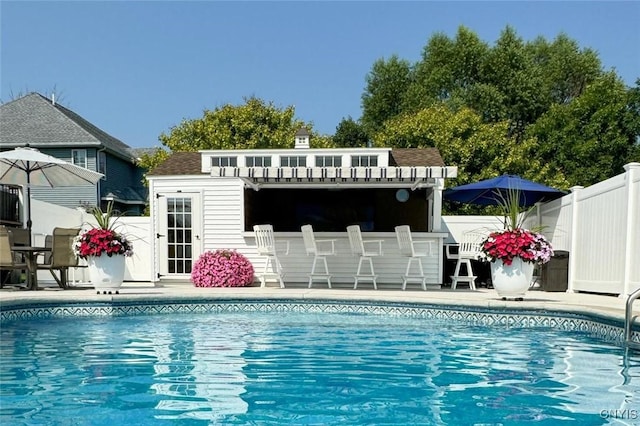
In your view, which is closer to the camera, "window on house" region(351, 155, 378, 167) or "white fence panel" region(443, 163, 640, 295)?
"white fence panel" region(443, 163, 640, 295)

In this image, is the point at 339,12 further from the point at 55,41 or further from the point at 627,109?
the point at 627,109

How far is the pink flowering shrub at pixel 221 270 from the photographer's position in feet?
33.1

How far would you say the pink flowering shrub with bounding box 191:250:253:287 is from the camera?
10.1m

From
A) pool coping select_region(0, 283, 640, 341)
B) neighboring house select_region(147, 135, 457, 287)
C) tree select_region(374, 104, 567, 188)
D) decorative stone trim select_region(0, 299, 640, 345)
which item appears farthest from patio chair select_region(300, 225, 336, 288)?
tree select_region(374, 104, 567, 188)

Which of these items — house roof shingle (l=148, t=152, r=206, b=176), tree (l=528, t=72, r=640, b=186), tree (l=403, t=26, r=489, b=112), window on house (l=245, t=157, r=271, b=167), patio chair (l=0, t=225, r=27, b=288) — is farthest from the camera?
tree (l=403, t=26, r=489, b=112)

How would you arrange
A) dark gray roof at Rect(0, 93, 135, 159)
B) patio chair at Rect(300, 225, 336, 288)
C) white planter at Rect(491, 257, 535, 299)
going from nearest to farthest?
white planter at Rect(491, 257, 535, 299) < patio chair at Rect(300, 225, 336, 288) < dark gray roof at Rect(0, 93, 135, 159)

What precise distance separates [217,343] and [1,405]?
239cm

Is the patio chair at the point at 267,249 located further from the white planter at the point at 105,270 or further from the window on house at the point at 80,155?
the window on house at the point at 80,155

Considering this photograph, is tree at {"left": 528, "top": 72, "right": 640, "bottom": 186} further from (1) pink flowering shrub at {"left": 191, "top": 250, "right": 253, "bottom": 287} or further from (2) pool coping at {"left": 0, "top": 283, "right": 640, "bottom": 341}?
(1) pink flowering shrub at {"left": 191, "top": 250, "right": 253, "bottom": 287}

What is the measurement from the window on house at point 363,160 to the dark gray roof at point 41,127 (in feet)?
49.0

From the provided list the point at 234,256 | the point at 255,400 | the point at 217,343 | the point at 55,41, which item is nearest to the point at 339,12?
the point at 55,41

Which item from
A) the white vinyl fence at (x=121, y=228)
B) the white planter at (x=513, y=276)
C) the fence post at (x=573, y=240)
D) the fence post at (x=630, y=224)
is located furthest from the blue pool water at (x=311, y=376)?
the white vinyl fence at (x=121, y=228)

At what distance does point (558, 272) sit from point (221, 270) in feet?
22.6

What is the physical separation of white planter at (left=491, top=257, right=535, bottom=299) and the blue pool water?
2.80ft
